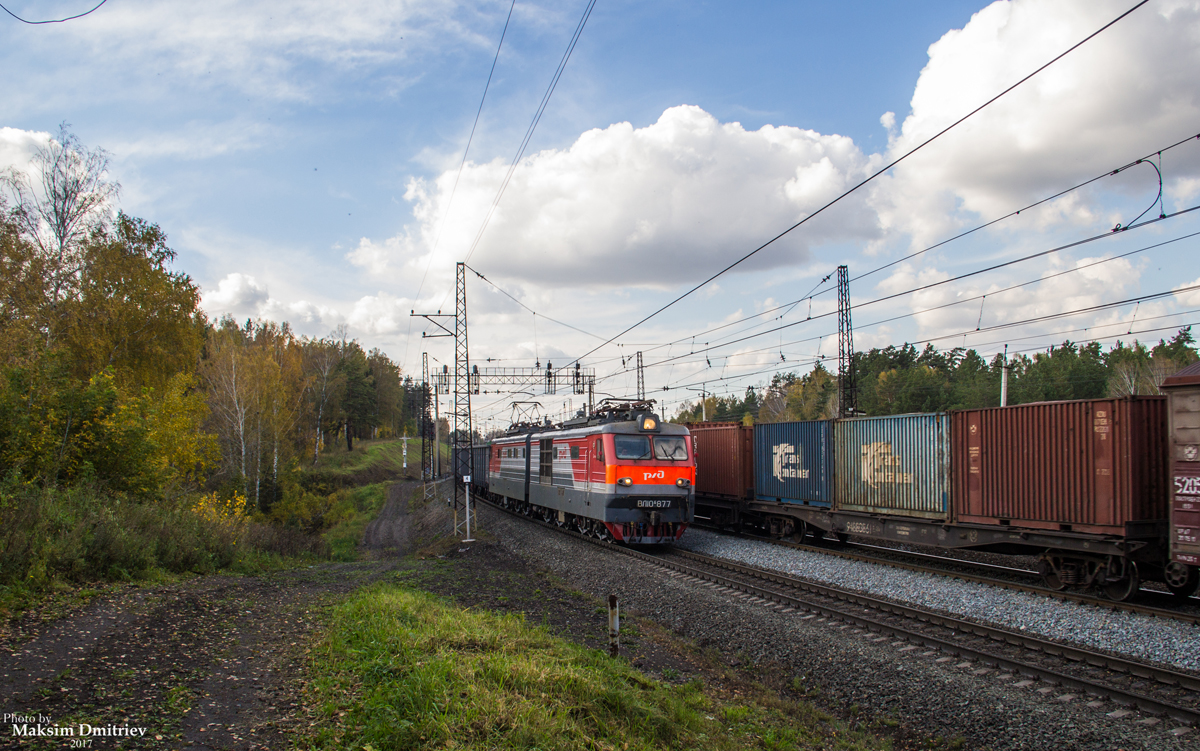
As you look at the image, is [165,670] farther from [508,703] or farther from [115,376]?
[115,376]

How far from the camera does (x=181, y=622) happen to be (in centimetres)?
788

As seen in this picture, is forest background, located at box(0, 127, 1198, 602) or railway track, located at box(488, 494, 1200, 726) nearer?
railway track, located at box(488, 494, 1200, 726)

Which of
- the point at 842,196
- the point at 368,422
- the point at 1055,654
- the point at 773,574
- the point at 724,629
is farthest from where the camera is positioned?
the point at 368,422

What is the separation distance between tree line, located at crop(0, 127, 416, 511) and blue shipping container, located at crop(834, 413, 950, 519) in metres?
16.5

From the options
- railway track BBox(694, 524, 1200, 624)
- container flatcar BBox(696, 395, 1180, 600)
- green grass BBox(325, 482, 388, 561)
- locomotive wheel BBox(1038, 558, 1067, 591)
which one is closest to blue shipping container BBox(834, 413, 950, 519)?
container flatcar BBox(696, 395, 1180, 600)

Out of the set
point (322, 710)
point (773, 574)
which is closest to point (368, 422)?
point (773, 574)

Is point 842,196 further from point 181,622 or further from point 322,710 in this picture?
point 181,622

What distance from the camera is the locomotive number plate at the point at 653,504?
50.8 ft

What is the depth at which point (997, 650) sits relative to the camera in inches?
298

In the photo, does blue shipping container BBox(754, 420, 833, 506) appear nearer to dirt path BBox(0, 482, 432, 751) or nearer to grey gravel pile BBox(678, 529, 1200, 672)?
grey gravel pile BBox(678, 529, 1200, 672)

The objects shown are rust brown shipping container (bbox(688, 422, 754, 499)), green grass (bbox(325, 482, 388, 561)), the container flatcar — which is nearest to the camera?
the container flatcar

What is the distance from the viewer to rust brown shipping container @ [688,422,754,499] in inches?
730

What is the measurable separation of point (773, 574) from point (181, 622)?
31.1ft

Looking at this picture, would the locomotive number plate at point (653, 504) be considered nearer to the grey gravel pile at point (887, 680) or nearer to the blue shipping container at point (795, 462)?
the blue shipping container at point (795, 462)
